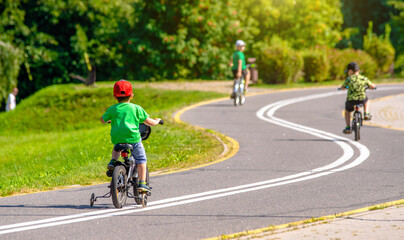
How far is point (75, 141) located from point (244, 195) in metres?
8.98

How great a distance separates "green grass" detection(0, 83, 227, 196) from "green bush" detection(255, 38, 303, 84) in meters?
5.45

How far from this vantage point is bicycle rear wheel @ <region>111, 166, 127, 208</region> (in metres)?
7.12

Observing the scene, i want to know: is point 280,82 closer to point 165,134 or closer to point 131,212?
point 165,134

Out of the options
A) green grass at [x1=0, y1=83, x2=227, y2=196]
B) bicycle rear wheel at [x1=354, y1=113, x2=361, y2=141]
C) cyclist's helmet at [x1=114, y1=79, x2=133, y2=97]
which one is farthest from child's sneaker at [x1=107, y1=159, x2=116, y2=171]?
bicycle rear wheel at [x1=354, y1=113, x2=361, y2=141]

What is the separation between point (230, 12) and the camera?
32719 mm

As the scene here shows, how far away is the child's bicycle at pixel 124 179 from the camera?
7203 millimetres

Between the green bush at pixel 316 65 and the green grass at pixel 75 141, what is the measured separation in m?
7.30

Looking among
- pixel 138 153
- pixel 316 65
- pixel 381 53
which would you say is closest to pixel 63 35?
pixel 316 65

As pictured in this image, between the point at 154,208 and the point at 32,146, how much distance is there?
1126 cm

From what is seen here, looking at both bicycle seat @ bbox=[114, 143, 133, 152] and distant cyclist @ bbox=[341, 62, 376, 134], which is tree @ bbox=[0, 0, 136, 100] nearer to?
distant cyclist @ bbox=[341, 62, 376, 134]

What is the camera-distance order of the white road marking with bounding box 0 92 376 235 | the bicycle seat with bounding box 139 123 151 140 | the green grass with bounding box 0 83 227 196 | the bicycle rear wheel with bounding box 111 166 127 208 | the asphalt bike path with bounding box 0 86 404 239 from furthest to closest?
the green grass with bounding box 0 83 227 196 → the bicycle seat with bounding box 139 123 151 140 → the bicycle rear wheel with bounding box 111 166 127 208 → the white road marking with bounding box 0 92 376 235 → the asphalt bike path with bounding box 0 86 404 239

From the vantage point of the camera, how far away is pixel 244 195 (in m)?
8.19

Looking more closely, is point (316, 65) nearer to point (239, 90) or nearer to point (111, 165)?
point (239, 90)

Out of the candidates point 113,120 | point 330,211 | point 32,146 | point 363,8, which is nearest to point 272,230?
point 330,211
